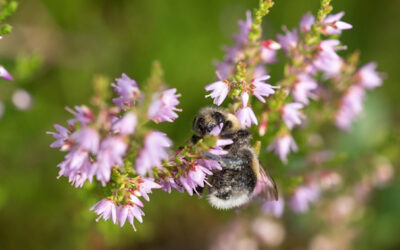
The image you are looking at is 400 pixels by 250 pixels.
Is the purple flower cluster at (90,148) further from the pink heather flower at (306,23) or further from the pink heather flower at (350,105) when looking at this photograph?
the pink heather flower at (350,105)

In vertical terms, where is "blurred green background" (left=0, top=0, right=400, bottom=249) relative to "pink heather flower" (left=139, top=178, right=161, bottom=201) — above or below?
above

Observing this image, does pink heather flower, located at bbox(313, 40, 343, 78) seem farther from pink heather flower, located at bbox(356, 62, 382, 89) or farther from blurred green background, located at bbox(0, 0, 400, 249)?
blurred green background, located at bbox(0, 0, 400, 249)

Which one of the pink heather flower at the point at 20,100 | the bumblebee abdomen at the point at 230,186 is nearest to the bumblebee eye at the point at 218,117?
the bumblebee abdomen at the point at 230,186

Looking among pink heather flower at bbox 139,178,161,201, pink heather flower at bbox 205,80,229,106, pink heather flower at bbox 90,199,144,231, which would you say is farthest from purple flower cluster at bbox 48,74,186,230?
pink heather flower at bbox 205,80,229,106

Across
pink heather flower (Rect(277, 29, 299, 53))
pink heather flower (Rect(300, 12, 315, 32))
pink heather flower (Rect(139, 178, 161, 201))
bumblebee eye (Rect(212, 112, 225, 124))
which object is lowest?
pink heather flower (Rect(139, 178, 161, 201))

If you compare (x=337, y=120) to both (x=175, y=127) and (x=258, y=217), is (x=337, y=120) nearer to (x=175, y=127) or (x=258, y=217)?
(x=258, y=217)

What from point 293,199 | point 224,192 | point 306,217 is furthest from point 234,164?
point 306,217

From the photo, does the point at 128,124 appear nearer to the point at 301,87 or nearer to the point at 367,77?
the point at 301,87
